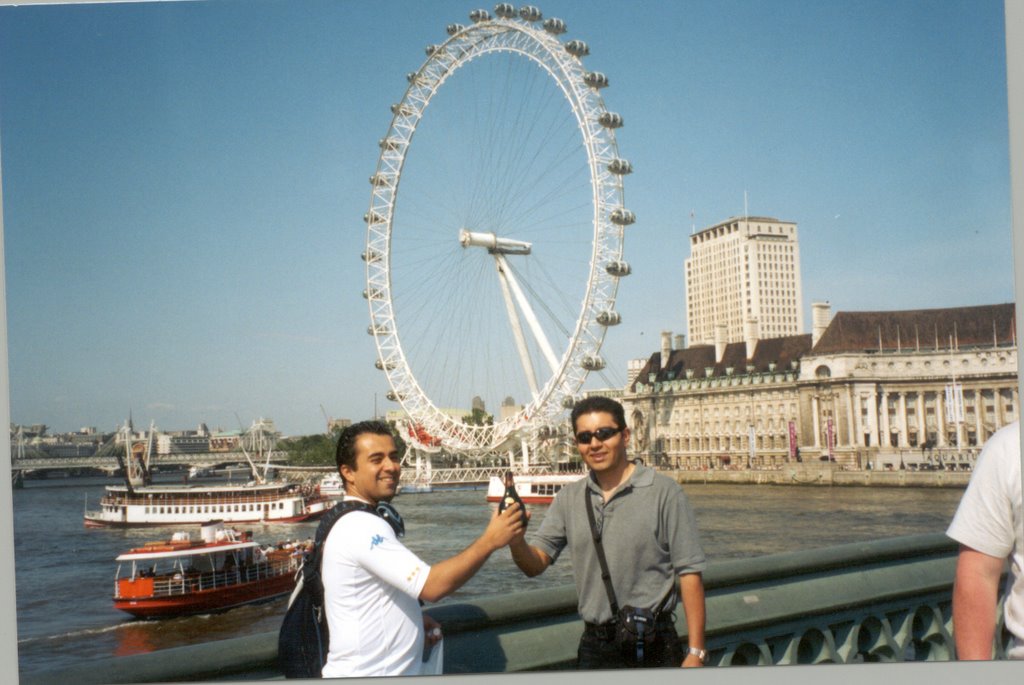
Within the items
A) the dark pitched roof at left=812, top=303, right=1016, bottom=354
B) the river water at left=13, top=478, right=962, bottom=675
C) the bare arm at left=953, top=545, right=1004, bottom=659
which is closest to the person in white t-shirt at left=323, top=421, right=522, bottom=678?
the bare arm at left=953, top=545, right=1004, bottom=659

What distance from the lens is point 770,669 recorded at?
279cm

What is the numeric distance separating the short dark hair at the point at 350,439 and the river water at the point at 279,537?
2840mm

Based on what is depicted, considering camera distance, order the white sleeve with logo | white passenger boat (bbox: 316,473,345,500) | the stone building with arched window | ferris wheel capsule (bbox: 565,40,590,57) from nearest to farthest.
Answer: the white sleeve with logo → ferris wheel capsule (bbox: 565,40,590,57) → the stone building with arched window → white passenger boat (bbox: 316,473,345,500)

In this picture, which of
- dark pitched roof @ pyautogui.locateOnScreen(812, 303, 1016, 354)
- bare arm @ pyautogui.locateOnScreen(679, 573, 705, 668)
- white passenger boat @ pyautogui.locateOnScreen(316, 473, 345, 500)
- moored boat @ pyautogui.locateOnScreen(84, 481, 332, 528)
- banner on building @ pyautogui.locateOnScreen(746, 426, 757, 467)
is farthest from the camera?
banner on building @ pyautogui.locateOnScreen(746, 426, 757, 467)

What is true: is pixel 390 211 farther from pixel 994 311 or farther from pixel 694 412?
pixel 994 311

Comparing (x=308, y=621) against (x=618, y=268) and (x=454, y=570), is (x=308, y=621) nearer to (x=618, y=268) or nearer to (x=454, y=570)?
(x=454, y=570)

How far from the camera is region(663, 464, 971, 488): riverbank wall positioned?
7.60m

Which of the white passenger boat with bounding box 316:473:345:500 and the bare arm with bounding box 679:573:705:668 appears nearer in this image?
the bare arm with bounding box 679:573:705:668

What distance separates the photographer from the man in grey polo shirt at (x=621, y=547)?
2361 millimetres

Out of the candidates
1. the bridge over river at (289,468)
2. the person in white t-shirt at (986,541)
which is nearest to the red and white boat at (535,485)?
the bridge over river at (289,468)

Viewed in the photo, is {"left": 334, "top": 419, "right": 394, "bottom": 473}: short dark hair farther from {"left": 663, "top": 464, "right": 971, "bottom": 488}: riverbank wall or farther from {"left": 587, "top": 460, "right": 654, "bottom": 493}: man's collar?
{"left": 663, "top": 464, "right": 971, "bottom": 488}: riverbank wall

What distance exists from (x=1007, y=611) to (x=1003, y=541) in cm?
20

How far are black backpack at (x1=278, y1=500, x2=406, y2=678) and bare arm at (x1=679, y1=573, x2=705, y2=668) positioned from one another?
66 centimetres

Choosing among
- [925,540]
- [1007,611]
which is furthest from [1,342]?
[1007,611]
